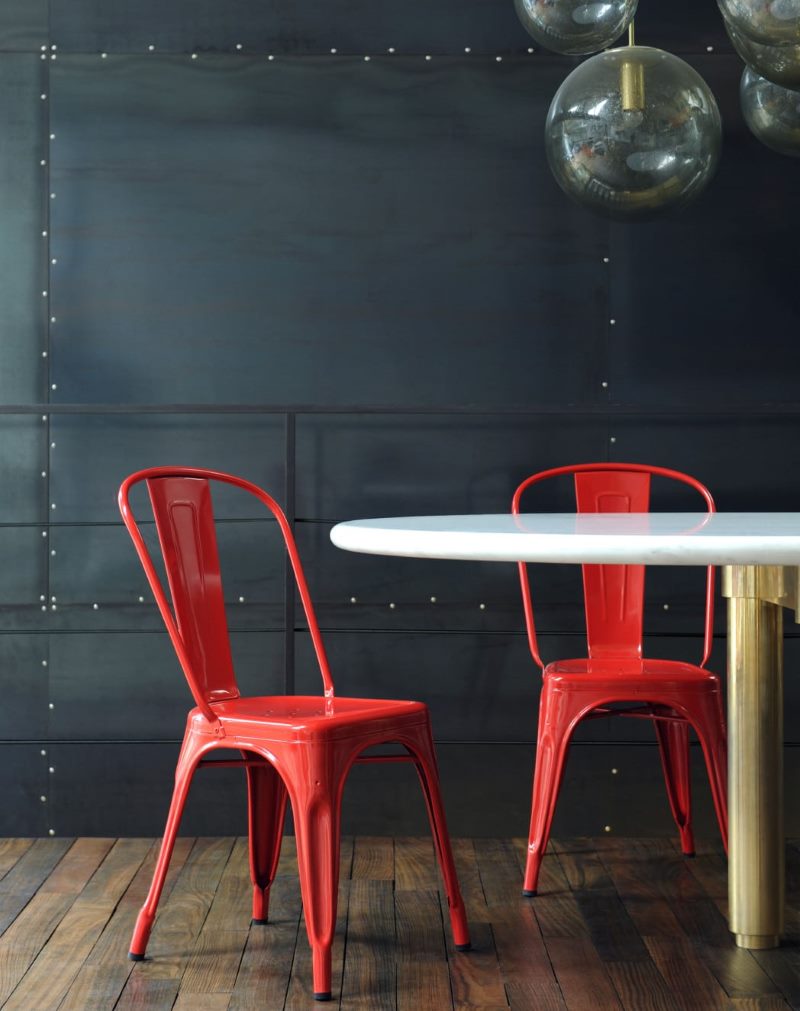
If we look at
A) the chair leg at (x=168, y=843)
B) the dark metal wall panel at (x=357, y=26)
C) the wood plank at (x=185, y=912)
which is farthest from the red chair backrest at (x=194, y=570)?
the dark metal wall panel at (x=357, y=26)

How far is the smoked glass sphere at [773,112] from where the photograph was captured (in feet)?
5.45

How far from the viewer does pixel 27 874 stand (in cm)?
250

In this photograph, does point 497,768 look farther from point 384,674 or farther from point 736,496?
point 736,496

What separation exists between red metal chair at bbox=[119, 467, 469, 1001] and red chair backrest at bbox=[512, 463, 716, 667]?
679mm

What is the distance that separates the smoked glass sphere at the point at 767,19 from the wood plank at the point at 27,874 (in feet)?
6.16

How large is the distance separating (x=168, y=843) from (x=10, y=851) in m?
0.99

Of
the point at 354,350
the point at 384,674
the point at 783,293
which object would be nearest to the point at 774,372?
the point at 783,293

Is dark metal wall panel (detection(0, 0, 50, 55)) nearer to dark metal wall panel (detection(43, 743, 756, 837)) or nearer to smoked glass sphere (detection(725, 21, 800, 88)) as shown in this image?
dark metal wall panel (detection(43, 743, 756, 837))

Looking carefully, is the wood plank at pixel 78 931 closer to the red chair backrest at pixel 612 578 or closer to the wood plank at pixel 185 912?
the wood plank at pixel 185 912

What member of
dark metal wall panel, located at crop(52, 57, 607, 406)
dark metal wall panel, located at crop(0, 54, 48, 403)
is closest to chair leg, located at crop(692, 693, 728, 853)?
dark metal wall panel, located at crop(52, 57, 607, 406)

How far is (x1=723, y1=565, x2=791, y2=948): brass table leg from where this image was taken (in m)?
1.99

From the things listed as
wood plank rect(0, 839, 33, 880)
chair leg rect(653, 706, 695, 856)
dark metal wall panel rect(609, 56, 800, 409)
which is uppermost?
dark metal wall panel rect(609, 56, 800, 409)

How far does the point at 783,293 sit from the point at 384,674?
4.43ft

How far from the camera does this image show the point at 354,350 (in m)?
2.91
